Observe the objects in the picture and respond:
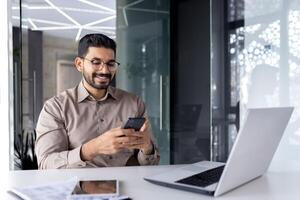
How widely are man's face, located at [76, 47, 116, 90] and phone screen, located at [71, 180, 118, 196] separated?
0.82 m

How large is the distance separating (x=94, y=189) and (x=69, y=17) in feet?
8.77

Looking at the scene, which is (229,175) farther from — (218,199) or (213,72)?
(213,72)

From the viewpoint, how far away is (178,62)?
377 cm

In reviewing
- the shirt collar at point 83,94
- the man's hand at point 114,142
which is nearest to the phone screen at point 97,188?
the man's hand at point 114,142

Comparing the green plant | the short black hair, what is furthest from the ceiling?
the short black hair

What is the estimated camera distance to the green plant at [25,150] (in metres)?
2.57

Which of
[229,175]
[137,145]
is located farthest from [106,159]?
[229,175]

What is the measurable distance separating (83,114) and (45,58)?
1.65 metres

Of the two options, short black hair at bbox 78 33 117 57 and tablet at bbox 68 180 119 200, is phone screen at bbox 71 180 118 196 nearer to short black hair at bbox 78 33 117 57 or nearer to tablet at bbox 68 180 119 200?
tablet at bbox 68 180 119 200

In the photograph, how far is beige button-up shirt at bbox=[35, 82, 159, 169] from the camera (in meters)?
1.50

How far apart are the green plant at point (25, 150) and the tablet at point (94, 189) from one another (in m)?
1.68

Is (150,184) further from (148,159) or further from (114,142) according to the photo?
(148,159)

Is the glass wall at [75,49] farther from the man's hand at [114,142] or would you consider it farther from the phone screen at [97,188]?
the phone screen at [97,188]

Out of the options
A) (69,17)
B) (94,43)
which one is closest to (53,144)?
(94,43)
